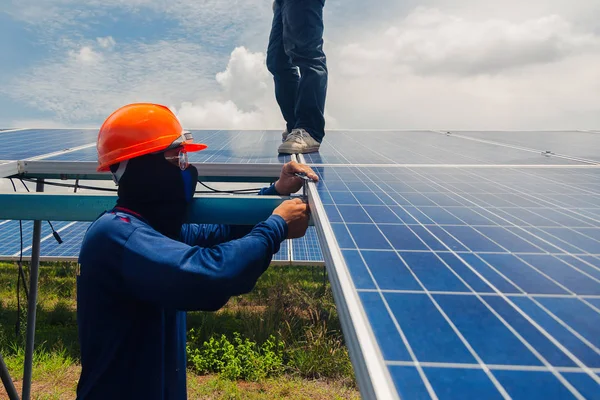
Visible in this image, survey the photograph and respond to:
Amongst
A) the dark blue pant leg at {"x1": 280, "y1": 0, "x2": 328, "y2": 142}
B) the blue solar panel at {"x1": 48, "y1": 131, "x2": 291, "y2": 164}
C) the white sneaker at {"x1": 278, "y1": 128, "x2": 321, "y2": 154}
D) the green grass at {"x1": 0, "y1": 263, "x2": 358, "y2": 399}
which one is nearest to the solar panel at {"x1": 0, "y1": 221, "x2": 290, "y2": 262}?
the green grass at {"x1": 0, "y1": 263, "x2": 358, "y2": 399}

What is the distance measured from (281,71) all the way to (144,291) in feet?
10.8

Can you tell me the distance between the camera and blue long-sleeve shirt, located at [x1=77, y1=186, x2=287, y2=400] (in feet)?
4.79

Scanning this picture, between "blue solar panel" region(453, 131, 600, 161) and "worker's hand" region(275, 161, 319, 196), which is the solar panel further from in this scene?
"worker's hand" region(275, 161, 319, 196)

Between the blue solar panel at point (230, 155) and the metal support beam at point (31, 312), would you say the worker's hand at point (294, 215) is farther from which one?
the metal support beam at point (31, 312)

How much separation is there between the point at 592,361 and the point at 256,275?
1.06m

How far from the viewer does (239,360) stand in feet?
21.1

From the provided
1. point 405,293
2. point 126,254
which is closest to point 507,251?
point 405,293

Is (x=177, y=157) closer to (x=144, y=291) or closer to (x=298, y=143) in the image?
(x=144, y=291)

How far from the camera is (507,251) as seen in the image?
4.87 ft

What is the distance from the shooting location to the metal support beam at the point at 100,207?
2.23m

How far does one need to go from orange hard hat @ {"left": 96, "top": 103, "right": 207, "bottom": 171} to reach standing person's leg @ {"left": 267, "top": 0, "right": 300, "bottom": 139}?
2.45 meters

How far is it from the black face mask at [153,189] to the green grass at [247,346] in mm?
4527

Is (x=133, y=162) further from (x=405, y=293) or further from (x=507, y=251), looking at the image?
(x=507, y=251)

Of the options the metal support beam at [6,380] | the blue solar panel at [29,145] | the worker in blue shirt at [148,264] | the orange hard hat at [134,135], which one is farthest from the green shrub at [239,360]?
the orange hard hat at [134,135]
